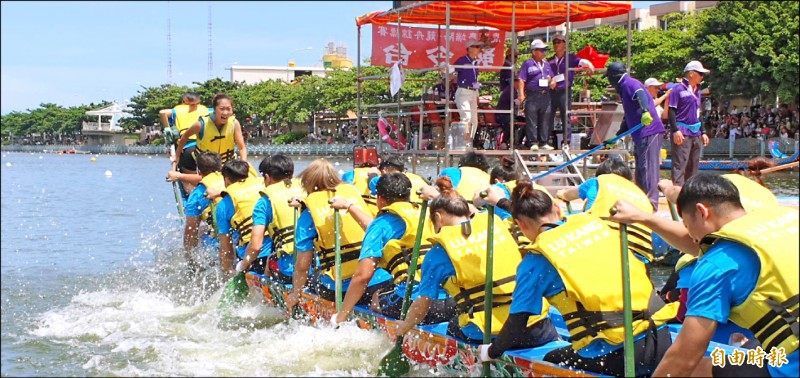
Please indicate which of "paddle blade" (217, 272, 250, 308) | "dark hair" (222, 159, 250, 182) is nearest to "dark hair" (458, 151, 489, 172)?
"dark hair" (222, 159, 250, 182)

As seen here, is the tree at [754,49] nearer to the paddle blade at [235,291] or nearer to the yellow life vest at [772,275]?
the paddle blade at [235,291]

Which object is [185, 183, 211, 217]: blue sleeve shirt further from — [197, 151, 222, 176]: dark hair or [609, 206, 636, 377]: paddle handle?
[609, 206, 636, 377]: paddle handle

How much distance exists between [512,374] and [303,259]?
8.58 ft

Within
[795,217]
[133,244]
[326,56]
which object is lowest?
[133,244]

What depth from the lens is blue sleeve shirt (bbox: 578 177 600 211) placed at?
6.79 m

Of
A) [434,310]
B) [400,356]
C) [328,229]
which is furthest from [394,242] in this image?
[328,229]

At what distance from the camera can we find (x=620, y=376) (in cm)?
437

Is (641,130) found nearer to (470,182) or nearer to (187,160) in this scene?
(470,182)

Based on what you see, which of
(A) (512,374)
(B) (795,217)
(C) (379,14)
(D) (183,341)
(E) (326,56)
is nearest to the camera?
(B) (795,217)

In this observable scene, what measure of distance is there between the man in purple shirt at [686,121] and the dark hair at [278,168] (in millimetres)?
5058

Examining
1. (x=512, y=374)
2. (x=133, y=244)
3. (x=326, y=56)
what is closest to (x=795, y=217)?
(x=512, y=374)

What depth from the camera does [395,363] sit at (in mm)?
5930

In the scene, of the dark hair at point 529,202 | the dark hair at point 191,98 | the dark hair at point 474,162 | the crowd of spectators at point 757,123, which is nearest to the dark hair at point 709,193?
the dark hair at point 529,202

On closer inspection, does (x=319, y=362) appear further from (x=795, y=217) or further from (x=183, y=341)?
(x=795, y=217)
